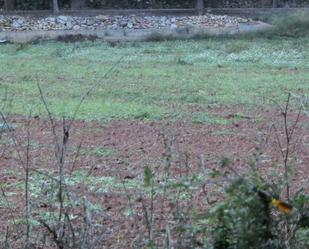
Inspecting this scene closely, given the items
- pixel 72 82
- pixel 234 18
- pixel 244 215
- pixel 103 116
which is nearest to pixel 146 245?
pixel 244 215

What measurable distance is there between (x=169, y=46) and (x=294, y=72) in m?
5.26

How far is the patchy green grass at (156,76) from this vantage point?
11555 millimetres

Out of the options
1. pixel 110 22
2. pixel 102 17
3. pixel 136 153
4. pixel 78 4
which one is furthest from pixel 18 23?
pixel 136 153

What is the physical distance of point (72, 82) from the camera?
14.1 m

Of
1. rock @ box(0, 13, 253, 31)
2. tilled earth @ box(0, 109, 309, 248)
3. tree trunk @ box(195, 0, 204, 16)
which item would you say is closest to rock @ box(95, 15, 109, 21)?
rock @ box(0, 13, 253, 31)

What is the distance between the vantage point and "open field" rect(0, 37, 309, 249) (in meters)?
5.00

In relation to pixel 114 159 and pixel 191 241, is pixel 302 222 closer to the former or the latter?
pixel 191 241

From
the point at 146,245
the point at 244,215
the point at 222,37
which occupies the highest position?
the point at 244,215

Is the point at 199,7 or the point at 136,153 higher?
the point at 136,153

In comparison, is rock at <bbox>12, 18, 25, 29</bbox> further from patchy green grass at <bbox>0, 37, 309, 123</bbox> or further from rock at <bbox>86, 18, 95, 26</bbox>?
patchy green grass at <bbox>0, 37, 309, 123</bbox>

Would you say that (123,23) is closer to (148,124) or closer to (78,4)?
(78,4)

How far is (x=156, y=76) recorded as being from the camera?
1482 cm

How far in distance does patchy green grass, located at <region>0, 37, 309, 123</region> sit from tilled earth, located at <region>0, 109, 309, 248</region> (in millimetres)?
643

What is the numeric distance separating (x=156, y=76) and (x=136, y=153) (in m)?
6.71
